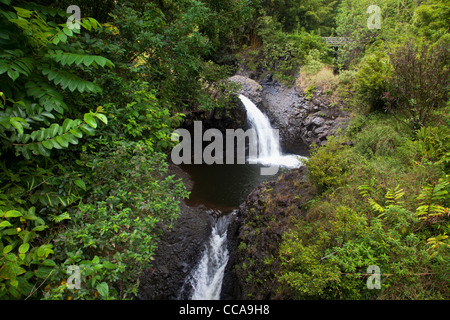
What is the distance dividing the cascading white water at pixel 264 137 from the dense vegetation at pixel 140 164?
6665 mm

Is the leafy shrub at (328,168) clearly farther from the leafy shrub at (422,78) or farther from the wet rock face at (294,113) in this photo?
the wet rock face at (294,113)

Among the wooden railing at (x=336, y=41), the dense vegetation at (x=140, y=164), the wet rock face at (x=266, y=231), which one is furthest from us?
the wooden railing at (x=336, y=41)

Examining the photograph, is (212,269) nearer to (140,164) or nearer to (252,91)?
(140,164)

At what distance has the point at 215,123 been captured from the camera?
14008 mm

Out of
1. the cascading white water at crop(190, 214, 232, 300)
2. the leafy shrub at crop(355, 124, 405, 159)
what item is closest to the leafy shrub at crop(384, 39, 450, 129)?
the leafy shrub at crop(355, 124, 405, 159)

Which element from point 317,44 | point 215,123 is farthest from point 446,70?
point 317,44

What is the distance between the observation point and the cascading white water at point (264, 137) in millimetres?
13781

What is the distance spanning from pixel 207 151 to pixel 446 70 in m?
10.7

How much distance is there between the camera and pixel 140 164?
9.42ft

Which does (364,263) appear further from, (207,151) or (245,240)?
(207,151)

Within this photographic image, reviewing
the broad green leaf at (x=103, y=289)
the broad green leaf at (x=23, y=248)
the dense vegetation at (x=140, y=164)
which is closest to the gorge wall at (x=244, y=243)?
the dense vegetation at (x=140, y=164)

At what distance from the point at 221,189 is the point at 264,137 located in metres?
6.11

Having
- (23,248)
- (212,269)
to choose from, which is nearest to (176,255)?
(212,269)

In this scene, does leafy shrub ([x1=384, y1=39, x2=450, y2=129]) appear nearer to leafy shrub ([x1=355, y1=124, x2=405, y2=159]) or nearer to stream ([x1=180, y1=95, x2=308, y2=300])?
leafy shrub ([x1=355, y1=124, x2=405, y2=159])
